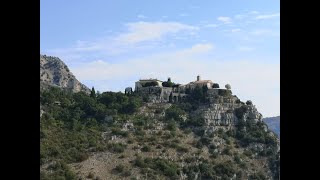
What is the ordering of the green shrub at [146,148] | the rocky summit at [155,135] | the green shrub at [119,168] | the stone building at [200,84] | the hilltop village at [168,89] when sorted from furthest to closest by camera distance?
1. the stone building at [200,84]
2. the hilltop village at [168,89]
3. the green shrub at [146,148]
4. the green shrub at [119,168]
5. the rocky summit at [155,135]

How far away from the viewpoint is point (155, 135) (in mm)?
31047

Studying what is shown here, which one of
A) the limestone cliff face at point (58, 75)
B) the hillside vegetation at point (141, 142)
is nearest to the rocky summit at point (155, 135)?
the hillside vegetation at point (141, 142)

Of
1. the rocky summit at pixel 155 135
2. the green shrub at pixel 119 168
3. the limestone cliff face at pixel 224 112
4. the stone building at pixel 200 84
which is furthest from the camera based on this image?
the stone building at pixel 200 84

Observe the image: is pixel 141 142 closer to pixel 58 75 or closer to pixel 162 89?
pixel 162 89

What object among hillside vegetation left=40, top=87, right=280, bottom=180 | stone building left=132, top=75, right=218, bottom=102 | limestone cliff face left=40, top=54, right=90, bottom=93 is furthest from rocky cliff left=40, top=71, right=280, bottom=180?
limestone cliff face left=40, top=54, right=90, bottom=93

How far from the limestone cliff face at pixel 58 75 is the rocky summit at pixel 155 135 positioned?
0.52ft

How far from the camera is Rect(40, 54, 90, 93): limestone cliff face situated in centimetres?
3250

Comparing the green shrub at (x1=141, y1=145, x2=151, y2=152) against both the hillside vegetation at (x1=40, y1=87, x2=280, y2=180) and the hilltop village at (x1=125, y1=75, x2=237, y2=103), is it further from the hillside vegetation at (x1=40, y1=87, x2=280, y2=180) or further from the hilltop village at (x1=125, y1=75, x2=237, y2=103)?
the hilltop village at (x1=125, y1=75, x2=237, y2=103)

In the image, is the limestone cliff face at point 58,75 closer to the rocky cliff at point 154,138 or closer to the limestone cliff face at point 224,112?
the rocky cliff at point 154,138

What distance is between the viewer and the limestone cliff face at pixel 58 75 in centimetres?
3250

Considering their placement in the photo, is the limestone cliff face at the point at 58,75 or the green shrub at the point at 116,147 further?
the limestone cliff face at the point at 58,75
